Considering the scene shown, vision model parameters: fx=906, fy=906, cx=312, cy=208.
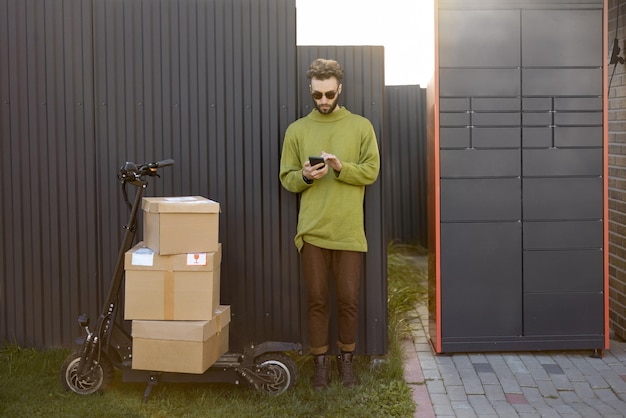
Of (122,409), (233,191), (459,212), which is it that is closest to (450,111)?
(459,212)

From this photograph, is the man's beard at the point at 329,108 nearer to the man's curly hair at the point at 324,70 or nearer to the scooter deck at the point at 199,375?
the man's curly hair at the point at 324,70

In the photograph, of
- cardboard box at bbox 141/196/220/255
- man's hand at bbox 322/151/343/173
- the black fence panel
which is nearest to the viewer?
cardboard box at bbox 141/196/220/255

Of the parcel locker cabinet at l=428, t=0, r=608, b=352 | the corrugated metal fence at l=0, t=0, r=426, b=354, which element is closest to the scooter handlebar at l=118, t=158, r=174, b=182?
the corrugated metal fence at l=0, t=0, r=426, b=354

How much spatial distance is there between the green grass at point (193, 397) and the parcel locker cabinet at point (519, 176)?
29.2 inches

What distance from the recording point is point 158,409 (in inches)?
192

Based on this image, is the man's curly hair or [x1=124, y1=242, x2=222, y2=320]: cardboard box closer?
[x1=124, y1=242, x2=222, y2=320]: cardboard box

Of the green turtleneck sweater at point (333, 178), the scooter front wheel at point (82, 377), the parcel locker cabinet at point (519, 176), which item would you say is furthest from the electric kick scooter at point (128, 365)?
the parcel locker cabinet at point (519, 176)

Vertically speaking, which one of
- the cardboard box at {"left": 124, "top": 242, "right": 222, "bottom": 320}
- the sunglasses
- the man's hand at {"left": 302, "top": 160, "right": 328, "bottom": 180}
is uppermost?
the sunglasses

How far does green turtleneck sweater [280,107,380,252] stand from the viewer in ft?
17.0

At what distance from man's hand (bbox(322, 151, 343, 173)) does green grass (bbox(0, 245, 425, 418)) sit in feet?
4.08

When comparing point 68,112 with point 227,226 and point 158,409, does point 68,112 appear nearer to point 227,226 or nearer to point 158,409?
point 227,226

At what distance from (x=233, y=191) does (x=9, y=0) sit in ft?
6.02

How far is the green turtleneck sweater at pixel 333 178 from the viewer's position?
5.18m

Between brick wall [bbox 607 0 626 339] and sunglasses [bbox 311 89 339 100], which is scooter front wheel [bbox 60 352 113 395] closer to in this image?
sunglasses [bbox 311 89 339 100]
